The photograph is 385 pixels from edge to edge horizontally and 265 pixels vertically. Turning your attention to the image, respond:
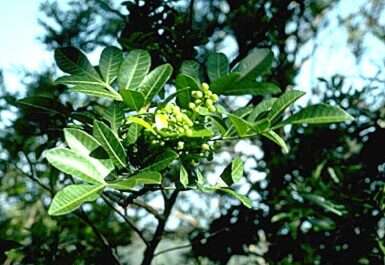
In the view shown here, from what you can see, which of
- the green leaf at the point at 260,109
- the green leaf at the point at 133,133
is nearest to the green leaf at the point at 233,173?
the green leaf at the point at 260,109

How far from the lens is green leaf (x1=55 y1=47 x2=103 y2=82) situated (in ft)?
3.65

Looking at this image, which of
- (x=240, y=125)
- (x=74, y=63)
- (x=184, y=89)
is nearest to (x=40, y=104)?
(x=74, y=63)

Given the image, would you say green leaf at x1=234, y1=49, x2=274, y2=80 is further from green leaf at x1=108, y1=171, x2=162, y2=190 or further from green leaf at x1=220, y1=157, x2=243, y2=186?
green leaf at x1=108, y1=171, x2=162, y2=190

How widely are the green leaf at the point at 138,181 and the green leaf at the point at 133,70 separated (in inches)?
10.4

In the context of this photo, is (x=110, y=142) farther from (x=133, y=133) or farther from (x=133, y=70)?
(x=133, y=70)

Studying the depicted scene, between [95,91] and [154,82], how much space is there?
0.38 feet

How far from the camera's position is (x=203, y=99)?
3.34 ft

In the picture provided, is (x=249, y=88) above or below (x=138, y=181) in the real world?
above

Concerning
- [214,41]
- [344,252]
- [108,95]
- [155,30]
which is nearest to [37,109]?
[108,95]

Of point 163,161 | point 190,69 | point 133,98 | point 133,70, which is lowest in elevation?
point 163,161

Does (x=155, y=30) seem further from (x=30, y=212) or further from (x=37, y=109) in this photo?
(x=30, y=212)

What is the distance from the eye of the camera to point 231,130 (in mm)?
1014

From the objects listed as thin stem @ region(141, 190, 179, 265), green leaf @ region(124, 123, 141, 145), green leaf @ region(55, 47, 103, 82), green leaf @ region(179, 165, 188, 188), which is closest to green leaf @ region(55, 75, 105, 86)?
green leaf @ region(55, 47, 103, 82)

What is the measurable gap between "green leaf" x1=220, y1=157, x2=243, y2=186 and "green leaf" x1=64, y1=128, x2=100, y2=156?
0.87ft
